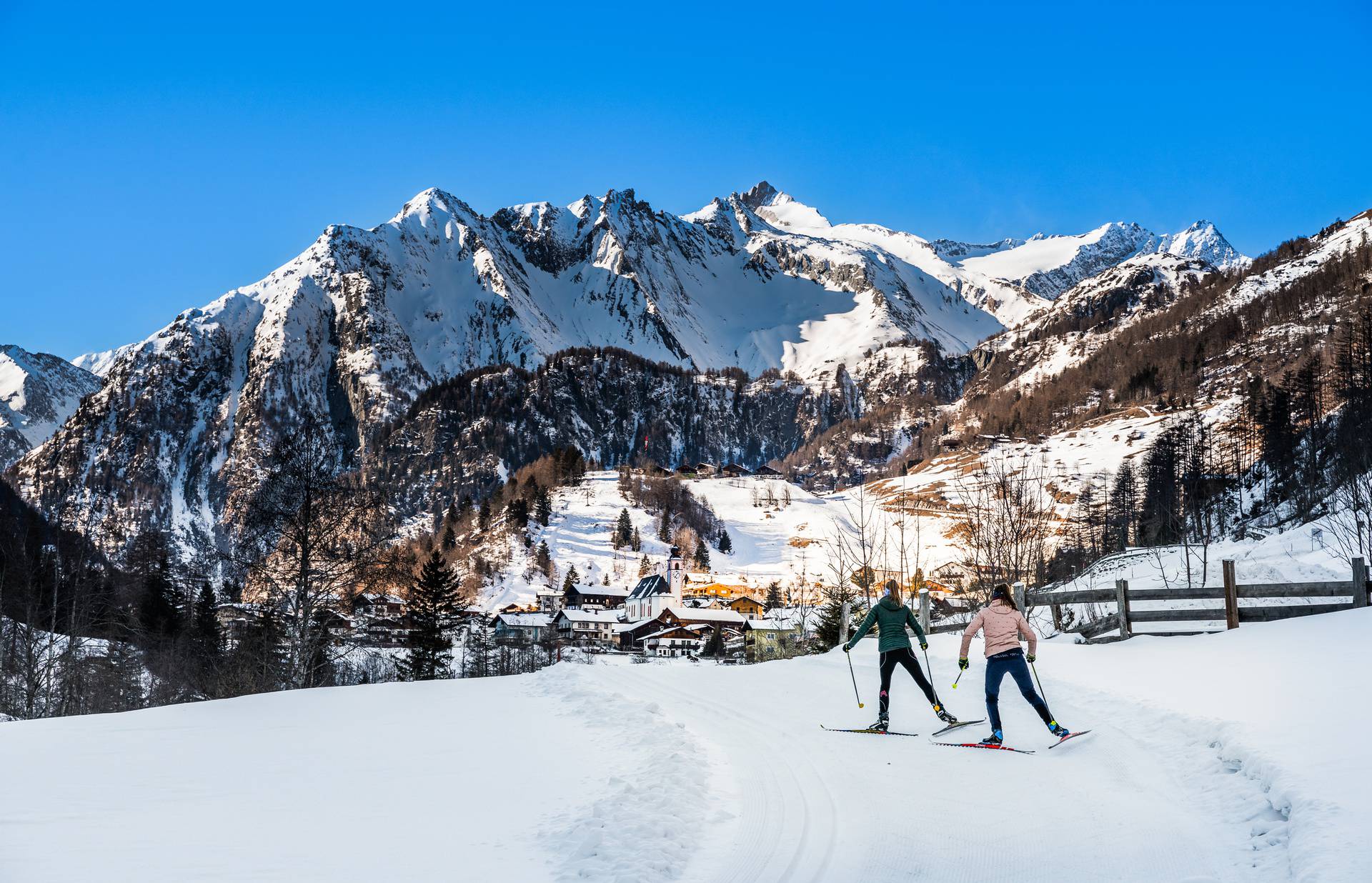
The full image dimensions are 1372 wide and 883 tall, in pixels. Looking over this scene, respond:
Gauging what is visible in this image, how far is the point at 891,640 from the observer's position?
1112 centimetres

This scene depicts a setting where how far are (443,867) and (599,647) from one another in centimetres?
8169

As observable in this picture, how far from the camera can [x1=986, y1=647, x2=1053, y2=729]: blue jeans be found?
930cm

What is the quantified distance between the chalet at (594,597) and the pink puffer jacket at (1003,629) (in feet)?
343

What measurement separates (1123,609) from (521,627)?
3145 inches

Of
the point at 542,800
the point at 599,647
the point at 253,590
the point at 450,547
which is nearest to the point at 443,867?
the point at 542,800

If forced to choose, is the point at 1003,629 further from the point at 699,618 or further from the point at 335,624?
the point at 699,618

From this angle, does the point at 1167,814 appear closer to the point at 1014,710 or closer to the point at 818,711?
the point at 1014,710

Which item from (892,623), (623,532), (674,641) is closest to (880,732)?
(892,623)

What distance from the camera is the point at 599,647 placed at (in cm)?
8462

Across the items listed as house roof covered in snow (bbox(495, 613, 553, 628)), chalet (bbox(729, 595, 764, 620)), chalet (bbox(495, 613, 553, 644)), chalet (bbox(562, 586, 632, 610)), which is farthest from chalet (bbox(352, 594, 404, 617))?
chalet (bbox(562, 586, 632, 610))

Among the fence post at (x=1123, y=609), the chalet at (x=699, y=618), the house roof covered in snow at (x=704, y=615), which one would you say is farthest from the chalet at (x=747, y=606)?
the fence post at (x=1123, y=609)

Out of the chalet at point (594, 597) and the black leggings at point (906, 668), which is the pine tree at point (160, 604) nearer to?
the black leggings at point (906, 668)

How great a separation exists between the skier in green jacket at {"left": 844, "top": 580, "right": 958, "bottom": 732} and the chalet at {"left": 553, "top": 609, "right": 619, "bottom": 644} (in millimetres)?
81837

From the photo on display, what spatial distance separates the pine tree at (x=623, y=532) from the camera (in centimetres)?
14400
